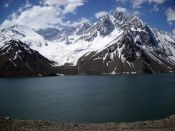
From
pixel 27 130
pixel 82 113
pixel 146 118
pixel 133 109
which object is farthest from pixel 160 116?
pixel 27 130

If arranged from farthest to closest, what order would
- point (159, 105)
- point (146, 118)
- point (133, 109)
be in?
point (159, 105)
point (133, 109)
point (146, 118)

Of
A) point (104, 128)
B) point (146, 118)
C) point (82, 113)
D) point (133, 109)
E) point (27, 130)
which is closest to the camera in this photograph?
point (27, 130)

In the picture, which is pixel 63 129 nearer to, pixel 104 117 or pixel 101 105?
pixel 104 117

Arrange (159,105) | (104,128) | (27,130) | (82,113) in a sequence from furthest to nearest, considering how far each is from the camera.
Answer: (159,105) → (82,113) → (104,128) → (27,130)

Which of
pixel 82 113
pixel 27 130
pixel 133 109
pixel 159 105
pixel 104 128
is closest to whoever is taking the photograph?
pixel 27 130

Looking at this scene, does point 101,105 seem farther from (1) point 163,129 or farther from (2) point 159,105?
(1) point 163,129

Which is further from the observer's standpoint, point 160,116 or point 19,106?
point 19,106

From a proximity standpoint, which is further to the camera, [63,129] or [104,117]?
[104,117]

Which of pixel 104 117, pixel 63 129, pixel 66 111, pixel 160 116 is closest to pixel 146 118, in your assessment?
pixel 160 116

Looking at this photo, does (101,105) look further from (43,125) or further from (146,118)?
(43,125)
